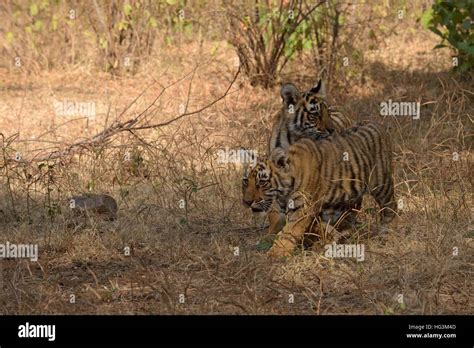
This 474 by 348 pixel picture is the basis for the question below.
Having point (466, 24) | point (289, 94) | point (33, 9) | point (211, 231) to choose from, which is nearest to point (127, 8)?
point (33, 9)

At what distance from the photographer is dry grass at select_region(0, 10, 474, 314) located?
5.14m

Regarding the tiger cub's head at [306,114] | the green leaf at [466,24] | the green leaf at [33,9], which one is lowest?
the tiger cub's head at [306,114]

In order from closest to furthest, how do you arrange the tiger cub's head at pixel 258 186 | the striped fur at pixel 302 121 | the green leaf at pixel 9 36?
the tiger cub's head at pixel 258 186 < the striped fur at pixel 302 121 < the green leaf at pixel 9 36

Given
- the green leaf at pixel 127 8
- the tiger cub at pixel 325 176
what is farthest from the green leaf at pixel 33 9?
the tiger cub at pixel 325 176

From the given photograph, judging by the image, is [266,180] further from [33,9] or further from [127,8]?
[33,9]

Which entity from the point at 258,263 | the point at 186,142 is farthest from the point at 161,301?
the point at 186,142

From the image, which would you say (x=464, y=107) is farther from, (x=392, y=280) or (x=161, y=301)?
(x=161, y=301)

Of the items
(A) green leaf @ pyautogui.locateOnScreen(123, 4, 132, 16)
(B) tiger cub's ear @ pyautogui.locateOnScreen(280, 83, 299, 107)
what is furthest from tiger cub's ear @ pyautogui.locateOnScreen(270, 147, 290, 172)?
(A) green leaf @ pyautogui.locateOnScreen(123, 4, 132, 16)

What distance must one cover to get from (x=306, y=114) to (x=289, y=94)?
0.57 ft

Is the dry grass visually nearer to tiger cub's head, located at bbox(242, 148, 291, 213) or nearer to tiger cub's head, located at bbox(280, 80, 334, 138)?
tiger cub's head, located at bbox(242, 148, 291, 213)

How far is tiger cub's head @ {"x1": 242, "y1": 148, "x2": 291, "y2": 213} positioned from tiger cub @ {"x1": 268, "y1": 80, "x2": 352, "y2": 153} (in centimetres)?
70

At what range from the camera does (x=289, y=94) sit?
21.6 feet

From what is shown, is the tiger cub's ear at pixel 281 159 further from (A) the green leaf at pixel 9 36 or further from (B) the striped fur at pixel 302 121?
(A) the green leaf at pixel 9 36

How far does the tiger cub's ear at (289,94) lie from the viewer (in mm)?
6570
